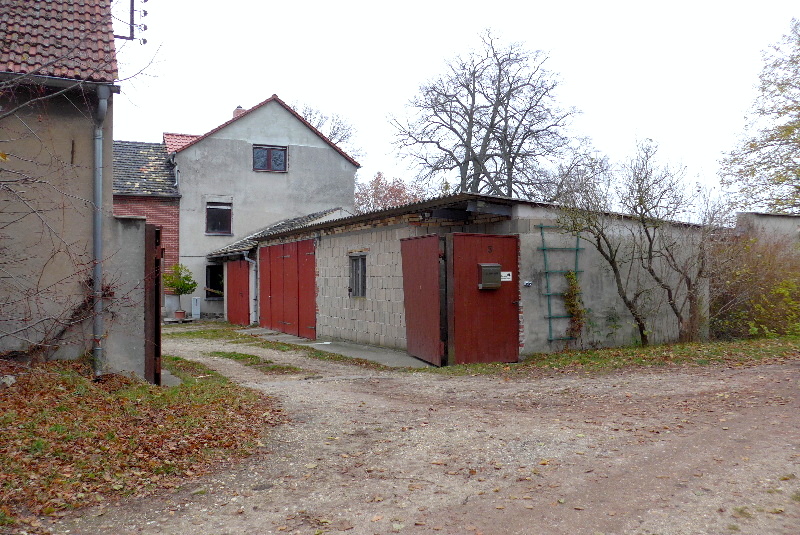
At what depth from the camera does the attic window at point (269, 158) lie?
2814 cm

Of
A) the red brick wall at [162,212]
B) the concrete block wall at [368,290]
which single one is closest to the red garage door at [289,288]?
the concrete block wall at [368,290]

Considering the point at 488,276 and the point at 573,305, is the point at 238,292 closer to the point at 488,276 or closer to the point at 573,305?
the point at 488,276

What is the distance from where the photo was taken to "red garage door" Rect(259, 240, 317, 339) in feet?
58.1

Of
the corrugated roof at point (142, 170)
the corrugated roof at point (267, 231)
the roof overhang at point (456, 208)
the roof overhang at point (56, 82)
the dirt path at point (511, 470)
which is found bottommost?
the dirt path at point (511, 470)

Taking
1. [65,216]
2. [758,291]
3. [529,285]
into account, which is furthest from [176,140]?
[758,291]

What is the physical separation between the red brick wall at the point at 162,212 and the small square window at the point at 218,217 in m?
1.33

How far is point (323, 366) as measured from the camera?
12328 mm

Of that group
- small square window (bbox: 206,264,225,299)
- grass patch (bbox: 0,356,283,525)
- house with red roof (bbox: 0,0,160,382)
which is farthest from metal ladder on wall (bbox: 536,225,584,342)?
small square window (bbox: 206,264,225,299)

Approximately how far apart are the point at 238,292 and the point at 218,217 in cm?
461

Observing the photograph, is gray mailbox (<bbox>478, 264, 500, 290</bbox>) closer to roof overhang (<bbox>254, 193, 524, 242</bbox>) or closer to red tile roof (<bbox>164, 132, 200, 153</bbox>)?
roof overhang (<bbox>254, 193, 524, 242</bbox>)

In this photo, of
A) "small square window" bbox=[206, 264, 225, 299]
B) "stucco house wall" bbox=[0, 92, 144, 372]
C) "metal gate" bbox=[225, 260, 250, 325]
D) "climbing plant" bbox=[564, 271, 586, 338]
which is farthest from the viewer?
"small square window" bbox=[206, 264, 225, 299]

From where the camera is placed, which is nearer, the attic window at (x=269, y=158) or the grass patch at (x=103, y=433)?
the grass patch at (x=103, y=433)

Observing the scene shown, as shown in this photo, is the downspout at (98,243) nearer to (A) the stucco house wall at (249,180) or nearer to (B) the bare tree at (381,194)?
(A) the stucco house wall at (249,180)

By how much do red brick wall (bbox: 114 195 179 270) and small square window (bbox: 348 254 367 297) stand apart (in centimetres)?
1313
